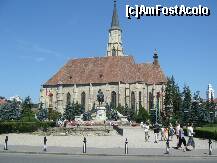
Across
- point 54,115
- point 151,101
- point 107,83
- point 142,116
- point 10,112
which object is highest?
point 107,83

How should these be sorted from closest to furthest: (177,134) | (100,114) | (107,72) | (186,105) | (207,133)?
(177,134), (207,133), (100,114), (186,105), (107,72)

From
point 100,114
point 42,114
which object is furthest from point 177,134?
point 42,114

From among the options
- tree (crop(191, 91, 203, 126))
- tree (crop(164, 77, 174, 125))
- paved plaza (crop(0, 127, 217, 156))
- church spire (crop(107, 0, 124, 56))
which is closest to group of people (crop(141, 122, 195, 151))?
paved plaza (crop(0, 127, 217, 156))

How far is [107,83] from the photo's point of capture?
8856 centimetres

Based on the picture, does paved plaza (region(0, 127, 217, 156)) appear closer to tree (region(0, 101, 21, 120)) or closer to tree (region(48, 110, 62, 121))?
tree (region(0, 101, 21, 120))

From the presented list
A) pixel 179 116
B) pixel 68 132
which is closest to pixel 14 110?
pixel 179 116

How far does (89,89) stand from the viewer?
296ft

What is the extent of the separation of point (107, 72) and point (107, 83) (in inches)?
122

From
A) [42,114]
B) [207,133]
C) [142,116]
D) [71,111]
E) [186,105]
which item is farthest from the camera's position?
[42,114]

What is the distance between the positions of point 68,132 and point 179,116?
3498cm

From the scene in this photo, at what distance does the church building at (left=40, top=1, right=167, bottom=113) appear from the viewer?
3428 inches

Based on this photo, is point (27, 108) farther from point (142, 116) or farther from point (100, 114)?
point (100, 114)

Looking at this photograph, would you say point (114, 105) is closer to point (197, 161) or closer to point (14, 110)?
point (14, 110)

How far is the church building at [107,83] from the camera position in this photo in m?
87.1
